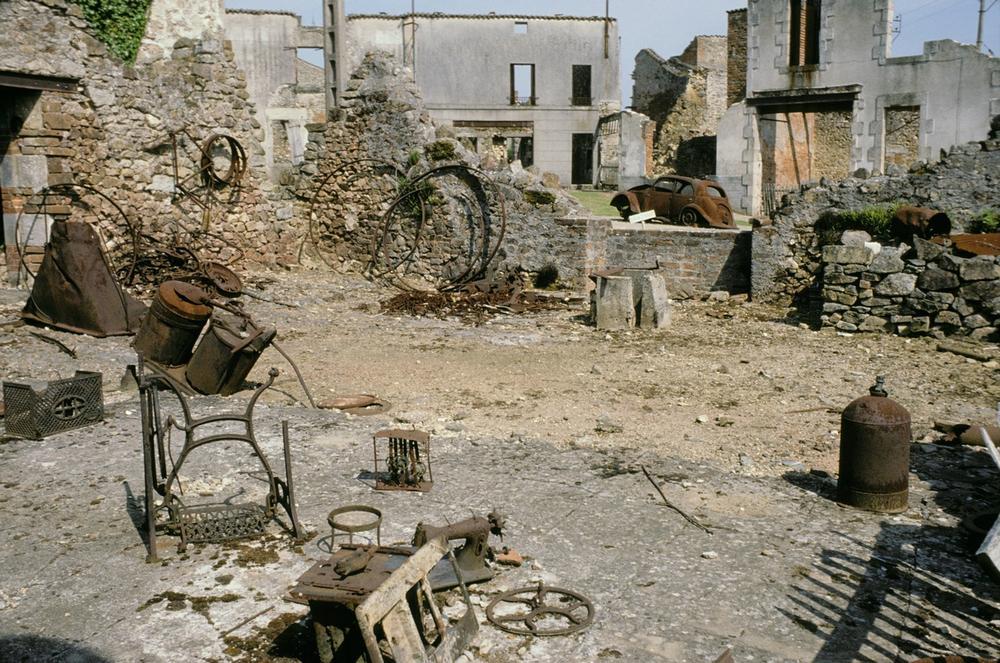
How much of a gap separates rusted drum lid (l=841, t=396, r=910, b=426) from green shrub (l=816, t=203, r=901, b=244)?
6458 millimetres

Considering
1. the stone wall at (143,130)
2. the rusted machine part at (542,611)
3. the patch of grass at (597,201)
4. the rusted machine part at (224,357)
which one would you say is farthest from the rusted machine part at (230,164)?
the rusted machine part at (542,611)

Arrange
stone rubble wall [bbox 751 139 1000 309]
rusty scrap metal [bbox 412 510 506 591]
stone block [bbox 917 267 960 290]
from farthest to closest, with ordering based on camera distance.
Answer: stone rubble wall [bbox 751 139 1000 309] → stone block [bbox 917 267 960 290] → rusty scrap metal [bbox 412 510 506 591]

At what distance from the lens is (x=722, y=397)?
326 inches

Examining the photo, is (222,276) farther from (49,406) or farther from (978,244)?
(978,244)

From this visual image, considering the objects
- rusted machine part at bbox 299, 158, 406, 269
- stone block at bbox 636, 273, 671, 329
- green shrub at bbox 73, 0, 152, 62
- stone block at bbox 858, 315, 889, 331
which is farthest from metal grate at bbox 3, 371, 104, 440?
stone block at bbox 858, 315, 889, 331

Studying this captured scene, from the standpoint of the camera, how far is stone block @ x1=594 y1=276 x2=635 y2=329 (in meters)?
11.3

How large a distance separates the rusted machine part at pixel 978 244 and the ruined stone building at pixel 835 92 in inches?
389

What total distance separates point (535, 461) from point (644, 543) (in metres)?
1.50

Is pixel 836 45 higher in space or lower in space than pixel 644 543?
higher

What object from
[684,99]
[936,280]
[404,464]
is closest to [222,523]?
[404,464]

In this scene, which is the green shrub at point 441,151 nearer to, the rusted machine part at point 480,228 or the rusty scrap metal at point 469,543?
the rusted machine part at point 480,228

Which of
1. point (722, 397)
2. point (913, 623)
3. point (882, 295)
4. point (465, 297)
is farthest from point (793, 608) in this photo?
point (465, 297)

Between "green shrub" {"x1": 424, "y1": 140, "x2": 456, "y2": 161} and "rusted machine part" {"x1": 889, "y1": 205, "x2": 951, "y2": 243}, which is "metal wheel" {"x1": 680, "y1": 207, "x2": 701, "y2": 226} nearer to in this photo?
"green shrub" {"x1": 424, "y1": 140, "x2": 456, "y2": 161}

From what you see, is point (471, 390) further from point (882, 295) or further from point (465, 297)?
point (882, 295)
